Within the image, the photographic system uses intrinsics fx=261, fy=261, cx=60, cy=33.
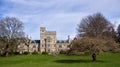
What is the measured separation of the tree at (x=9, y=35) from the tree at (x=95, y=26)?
19.0 metres

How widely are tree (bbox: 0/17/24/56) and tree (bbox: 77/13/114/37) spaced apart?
19.0 m

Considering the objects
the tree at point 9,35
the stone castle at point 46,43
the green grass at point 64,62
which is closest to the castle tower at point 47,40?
the stone castle at point 46,43

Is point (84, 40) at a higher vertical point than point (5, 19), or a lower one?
lower

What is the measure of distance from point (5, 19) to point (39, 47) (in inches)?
1506

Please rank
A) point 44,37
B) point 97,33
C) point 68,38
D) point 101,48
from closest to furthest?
1. point 101,48
2. point 97,33
3. point 44,37
4. point 68,38

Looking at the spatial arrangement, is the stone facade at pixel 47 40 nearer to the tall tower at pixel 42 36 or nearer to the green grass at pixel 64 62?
the tall tower at pixel 42 36

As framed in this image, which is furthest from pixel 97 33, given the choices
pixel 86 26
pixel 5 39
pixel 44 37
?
pixel 44 37

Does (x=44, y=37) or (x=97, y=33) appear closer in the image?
(x=97, y=33)

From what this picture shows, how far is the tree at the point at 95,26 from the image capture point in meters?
79.0

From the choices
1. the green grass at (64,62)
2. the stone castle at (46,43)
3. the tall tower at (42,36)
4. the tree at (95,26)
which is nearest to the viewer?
the green grass at (64,62)

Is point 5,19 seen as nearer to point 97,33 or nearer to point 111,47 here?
point 97,33

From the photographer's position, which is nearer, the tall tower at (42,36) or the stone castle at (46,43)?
the tall tower at (42,36)

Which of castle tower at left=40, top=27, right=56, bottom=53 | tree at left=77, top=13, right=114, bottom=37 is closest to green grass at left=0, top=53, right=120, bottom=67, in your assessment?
tree at left=77, top=13, right=114, bottom=37

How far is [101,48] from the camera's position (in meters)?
→ 47.5
